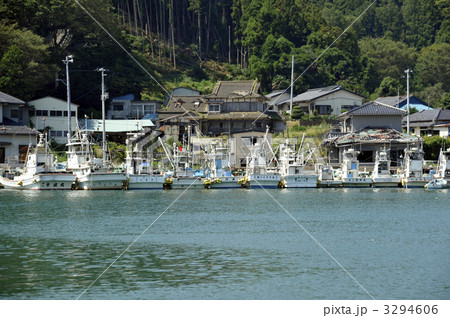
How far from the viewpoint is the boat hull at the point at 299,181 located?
53.6m

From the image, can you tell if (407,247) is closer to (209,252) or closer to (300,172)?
(209,252)

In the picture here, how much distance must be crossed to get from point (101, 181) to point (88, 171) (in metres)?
1.30

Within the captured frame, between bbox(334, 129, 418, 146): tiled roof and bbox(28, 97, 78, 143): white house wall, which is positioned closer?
bbox(334, 129, 418, 146): tiled roof

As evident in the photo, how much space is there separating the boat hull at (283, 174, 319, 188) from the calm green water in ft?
30.5

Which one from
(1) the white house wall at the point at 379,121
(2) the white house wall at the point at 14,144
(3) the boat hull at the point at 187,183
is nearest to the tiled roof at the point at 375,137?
(1) the white house wall at the point at 379,121

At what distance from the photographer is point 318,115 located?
77.9 metres

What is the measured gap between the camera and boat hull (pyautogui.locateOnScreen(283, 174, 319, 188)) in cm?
5359

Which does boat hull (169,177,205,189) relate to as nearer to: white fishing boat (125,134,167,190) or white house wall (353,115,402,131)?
white fishing boat (125,134,167,190)

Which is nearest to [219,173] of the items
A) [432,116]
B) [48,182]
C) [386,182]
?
[48,182]

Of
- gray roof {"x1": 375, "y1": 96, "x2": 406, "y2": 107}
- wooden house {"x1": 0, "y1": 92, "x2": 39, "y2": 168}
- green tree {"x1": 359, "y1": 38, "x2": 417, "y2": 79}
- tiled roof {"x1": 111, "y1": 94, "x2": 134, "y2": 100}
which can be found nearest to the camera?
wooden house {"x1": 0, "y1": 92, "x2": 39, "y2": 168}

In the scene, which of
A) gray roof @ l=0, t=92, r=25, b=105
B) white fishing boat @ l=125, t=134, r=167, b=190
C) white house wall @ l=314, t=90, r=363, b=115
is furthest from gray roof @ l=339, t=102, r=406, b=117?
gray roof @ l=0, t=92, r=25, b=105

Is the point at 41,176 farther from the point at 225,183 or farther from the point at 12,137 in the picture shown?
the point at 225,183

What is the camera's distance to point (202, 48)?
10188cm

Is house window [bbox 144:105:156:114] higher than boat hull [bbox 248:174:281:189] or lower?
higher
